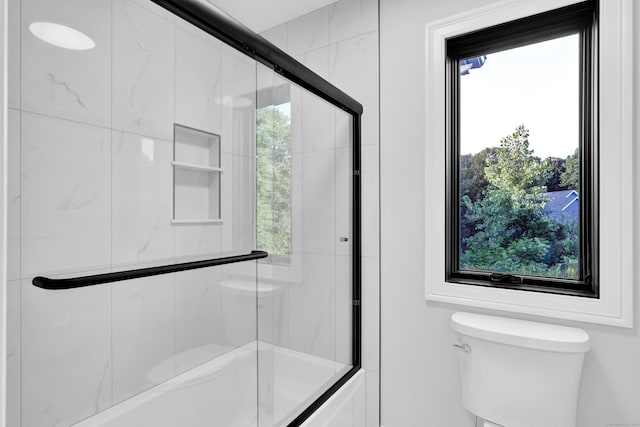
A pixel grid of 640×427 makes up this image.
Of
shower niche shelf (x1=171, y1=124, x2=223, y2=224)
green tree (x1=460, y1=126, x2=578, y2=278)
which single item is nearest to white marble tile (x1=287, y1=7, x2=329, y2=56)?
shower niche shelf (x1=171, y1=124, x2=223, y2=224)

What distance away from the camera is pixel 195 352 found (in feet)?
4.27

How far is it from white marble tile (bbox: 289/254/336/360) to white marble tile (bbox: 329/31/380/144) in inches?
28.7

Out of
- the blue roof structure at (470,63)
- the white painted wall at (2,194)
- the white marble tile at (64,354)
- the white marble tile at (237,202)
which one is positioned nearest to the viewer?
the white painted wall at (2,194)

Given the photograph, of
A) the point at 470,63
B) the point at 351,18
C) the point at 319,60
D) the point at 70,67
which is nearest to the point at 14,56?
the point at 70,67

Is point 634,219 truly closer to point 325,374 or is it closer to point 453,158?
point 453,158

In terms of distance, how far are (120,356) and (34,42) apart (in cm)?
104

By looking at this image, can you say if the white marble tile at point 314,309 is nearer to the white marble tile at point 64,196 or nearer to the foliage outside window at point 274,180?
the foliage outside window at point 274,180

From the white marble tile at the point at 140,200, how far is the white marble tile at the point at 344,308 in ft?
2.67

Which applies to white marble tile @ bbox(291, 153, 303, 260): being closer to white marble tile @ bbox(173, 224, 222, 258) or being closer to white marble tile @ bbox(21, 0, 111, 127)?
white marble tile @ bbox(173, 224, 222, 258)

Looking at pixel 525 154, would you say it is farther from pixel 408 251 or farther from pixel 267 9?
pixel 267 9

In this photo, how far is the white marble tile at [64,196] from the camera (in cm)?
96

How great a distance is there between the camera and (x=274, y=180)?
1.32 metres

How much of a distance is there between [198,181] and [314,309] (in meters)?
0.74

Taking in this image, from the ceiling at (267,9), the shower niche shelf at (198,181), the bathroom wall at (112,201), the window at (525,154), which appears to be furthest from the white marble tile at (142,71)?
the window at (525,154)
